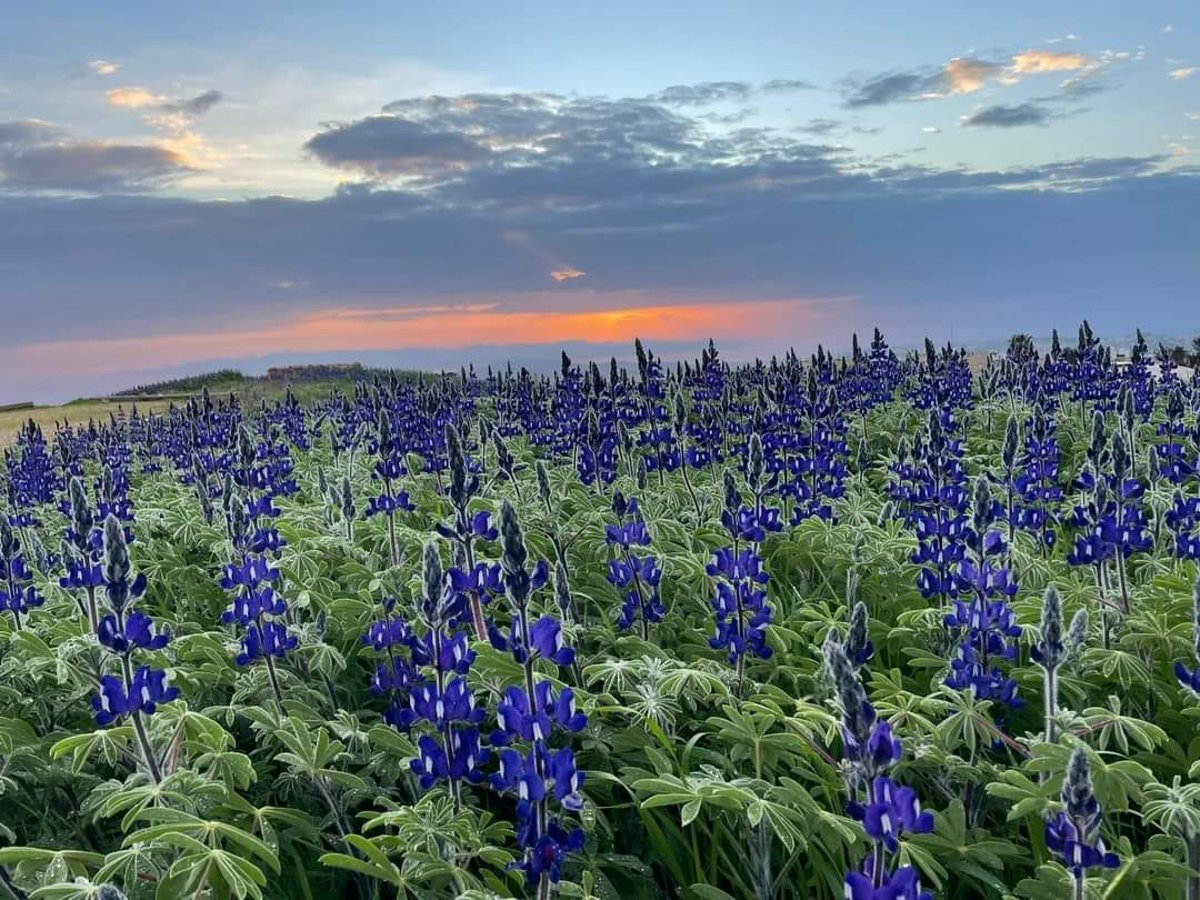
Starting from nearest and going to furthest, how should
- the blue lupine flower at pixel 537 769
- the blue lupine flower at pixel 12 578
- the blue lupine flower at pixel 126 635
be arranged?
the blue lupine flower at pixel 537 769 < the blue lupine flower at pixel 126 635 < the blue lupine flower at pixel 12 578

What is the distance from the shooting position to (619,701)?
4734 millimetres

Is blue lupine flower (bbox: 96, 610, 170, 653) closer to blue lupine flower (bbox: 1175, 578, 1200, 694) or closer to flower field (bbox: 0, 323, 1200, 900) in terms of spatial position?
flower field (bbox: 0, 323, 1200, 900)

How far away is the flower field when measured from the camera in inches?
126

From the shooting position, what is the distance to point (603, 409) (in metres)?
10.8

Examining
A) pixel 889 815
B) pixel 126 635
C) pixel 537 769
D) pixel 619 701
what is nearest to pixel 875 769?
pixel 889 815

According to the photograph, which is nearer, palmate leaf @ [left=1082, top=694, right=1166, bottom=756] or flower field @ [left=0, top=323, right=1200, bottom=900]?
flower field @ [left=0, top=323, right=1200, bottom=900]

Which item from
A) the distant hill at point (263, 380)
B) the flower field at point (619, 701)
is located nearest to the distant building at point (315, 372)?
the distant hill at point (263, 380)

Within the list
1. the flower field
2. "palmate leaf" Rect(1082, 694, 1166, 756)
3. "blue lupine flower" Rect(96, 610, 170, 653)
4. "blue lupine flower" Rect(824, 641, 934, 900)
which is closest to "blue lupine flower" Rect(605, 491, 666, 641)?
the flower field

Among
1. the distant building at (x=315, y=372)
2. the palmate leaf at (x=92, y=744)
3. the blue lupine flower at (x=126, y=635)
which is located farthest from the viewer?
the distant building at (x=315, y=372)

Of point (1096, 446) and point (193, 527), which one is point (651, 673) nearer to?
point (1096, 446)

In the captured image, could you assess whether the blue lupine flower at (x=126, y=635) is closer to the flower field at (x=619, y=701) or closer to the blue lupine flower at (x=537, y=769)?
the flower field at (x=619, y=701)

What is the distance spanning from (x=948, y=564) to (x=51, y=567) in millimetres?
8240

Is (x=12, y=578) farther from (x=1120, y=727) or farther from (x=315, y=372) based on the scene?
(x=315, y=372)

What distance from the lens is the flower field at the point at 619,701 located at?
3.20 metres
